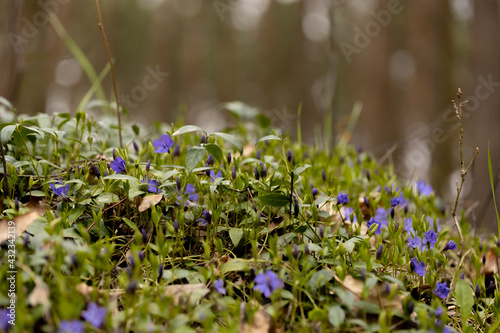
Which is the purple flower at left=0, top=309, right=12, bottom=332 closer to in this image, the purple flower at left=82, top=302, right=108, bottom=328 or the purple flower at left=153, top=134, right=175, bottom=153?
the purple flower at left=82, top=302, right=108, bottom=328

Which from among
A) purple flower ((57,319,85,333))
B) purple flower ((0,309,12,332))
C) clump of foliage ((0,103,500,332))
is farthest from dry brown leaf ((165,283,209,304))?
purple flower ((0,309,12,332))

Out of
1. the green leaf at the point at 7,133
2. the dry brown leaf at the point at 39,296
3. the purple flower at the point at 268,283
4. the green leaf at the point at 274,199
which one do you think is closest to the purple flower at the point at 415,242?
the green leaf at the point at 274,199

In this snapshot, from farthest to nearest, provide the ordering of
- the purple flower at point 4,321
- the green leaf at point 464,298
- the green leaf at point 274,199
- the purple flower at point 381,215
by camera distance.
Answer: the purple flower at point 381,215
the green leaf at point 274,199
the green leaf at point 464,298
the purple flower at point 4,321

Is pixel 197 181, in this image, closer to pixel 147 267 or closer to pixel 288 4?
pixel 147 267

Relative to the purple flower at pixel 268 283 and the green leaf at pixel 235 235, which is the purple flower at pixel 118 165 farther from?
the purple flower at pixel 268 283

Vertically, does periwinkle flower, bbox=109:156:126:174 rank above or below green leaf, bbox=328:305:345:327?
above

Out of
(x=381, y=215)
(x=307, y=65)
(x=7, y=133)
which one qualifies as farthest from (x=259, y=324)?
(x=307, y=65)

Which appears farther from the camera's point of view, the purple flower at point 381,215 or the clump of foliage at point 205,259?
the purple flower at point 381,215
